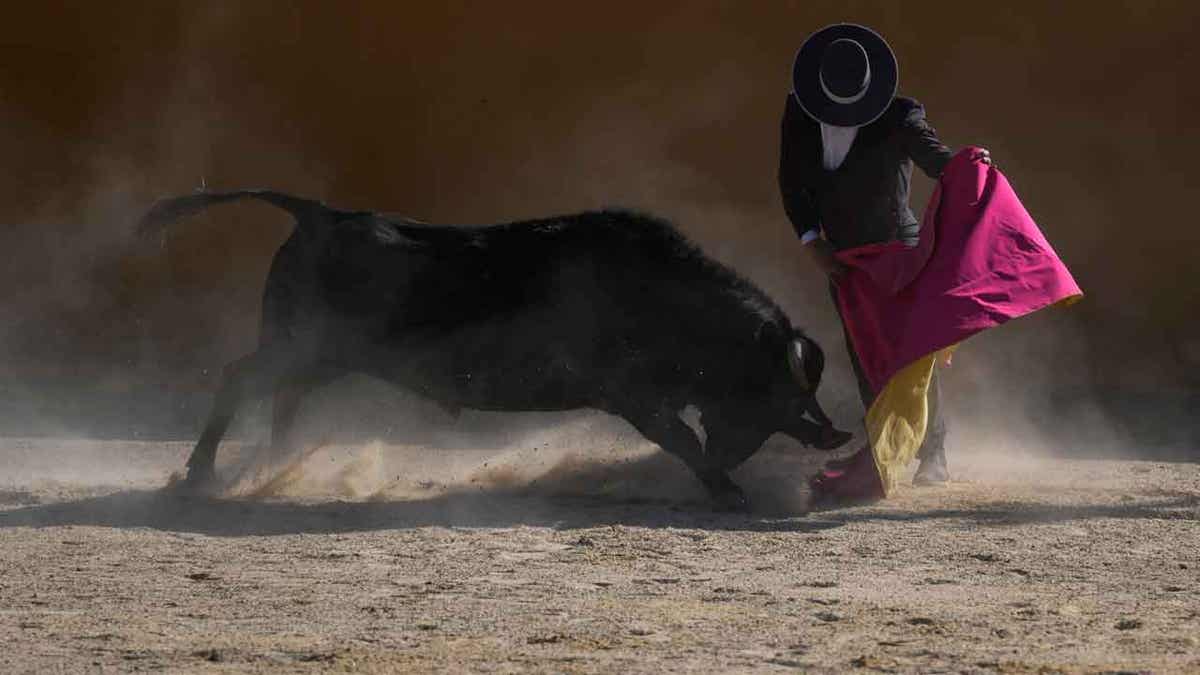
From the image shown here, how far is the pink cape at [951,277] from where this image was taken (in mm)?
7617

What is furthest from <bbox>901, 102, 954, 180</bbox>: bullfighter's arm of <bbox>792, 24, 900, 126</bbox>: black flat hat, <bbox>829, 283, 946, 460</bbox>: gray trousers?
<bbox>829, 283, 946, 460</bbox>: gray trousers

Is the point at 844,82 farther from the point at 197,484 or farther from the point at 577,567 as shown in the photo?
the point at 197,484

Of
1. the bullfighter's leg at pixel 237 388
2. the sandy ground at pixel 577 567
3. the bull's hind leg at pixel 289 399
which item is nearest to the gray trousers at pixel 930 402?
the sandy ground at pixel 577 567

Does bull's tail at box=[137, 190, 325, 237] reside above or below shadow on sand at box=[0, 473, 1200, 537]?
above

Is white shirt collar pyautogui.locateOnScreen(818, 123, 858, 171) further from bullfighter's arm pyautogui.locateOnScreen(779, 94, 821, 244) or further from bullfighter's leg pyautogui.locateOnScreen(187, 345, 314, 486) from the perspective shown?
bullfighter's leg pyautogui.locateOnScreen(187, 345, 314, 486)

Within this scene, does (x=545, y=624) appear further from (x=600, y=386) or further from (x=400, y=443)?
(x=400, y=443)

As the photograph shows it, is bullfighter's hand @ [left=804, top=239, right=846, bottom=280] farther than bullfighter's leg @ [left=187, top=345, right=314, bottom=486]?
No

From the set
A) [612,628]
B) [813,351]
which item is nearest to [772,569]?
[612,628]

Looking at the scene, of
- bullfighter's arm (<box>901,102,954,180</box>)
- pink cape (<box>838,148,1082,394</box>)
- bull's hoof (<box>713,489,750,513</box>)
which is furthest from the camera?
bullfighter's arm (<box>901,102,954,180</box>)

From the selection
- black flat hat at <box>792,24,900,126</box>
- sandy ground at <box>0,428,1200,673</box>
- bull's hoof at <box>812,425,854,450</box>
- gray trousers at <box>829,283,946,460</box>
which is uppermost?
black flat hat at <box>792,24,900,126</box>

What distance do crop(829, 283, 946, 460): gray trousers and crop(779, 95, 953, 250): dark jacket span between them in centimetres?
32

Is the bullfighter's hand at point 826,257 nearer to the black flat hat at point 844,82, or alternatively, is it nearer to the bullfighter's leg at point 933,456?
the black flat hat at point 844,82

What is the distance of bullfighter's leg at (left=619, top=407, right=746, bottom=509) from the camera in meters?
7.87

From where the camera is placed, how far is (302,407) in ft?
30.1
